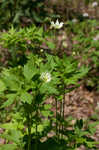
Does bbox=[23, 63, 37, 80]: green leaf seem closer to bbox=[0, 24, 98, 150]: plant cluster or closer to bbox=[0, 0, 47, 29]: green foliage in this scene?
bbox=[0, 24, 98, 150]: plant cluster

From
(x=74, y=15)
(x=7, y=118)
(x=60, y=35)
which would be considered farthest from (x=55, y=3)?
(x=7, y=118)

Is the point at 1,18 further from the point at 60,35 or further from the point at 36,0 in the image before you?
the point at 60,35

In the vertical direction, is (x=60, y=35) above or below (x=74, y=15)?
below

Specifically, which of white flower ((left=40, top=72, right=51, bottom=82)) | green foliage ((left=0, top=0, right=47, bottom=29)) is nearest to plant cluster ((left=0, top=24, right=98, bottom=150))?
white flower ((left=40, top=72, right=51, bottom=82))

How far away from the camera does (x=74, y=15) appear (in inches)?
250

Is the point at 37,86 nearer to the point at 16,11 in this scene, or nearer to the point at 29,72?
the point at 29,72

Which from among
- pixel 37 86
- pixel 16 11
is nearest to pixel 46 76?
pixel 37 86

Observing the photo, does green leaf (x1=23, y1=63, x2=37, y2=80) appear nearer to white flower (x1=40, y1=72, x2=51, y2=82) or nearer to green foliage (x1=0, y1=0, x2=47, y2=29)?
white flower (x1=40, y1=72, x2=51, y2=82)

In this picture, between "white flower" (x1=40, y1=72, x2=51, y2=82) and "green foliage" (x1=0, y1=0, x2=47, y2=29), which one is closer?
"white flower" (x1=40, y1=72, x2=51, y2=82)

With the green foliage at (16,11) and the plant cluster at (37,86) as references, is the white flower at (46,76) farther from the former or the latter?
the green foliage at (16,11)

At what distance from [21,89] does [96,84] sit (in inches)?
111

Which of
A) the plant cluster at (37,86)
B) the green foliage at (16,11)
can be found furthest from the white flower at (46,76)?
the green foliage at (16,11)

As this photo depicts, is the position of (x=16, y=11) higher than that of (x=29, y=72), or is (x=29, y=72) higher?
(x=16, y=11)

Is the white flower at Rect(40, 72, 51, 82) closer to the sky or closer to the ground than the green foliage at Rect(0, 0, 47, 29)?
closer to the ground
